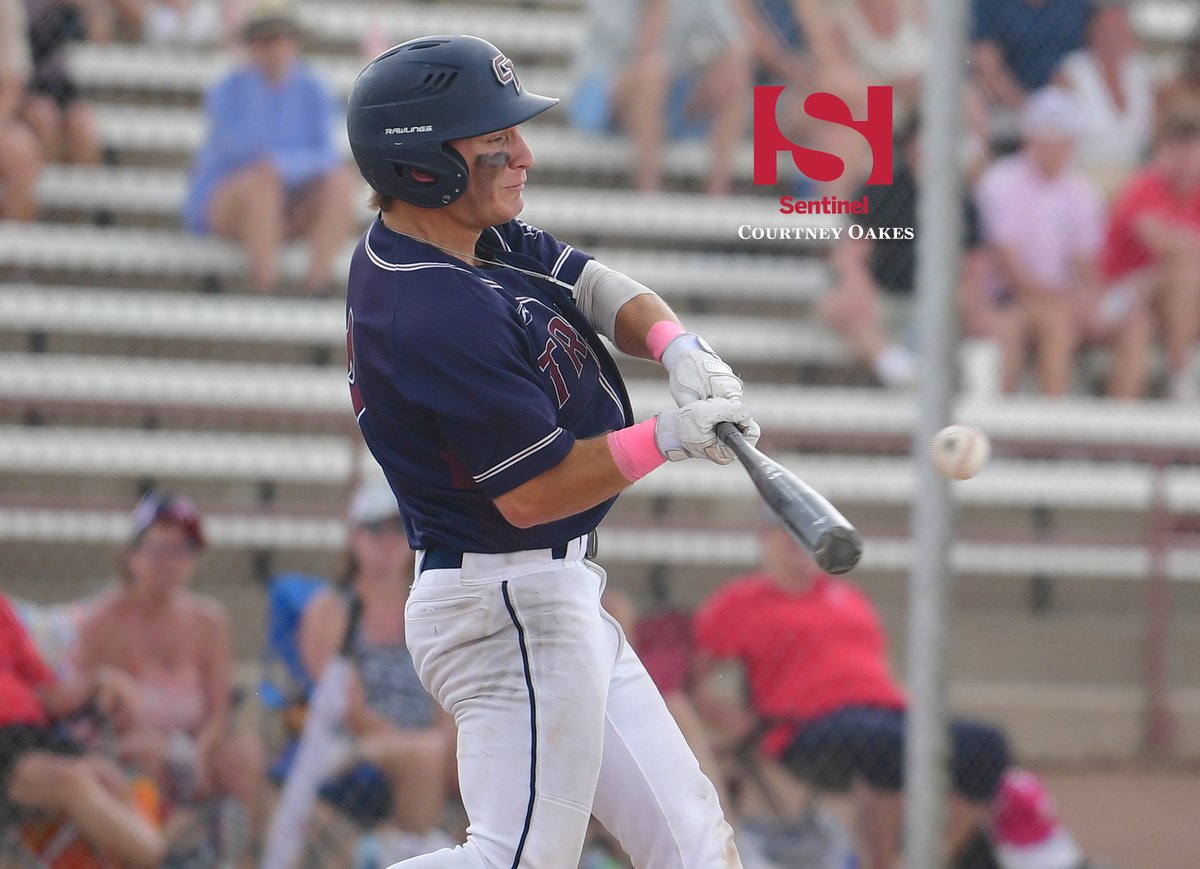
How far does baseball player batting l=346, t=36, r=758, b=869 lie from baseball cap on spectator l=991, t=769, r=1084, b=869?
2310 mm

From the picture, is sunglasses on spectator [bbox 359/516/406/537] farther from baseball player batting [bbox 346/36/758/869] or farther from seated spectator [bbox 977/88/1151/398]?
seated spectator [bbox 977/88/1151/398]

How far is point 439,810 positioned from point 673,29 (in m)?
2.86

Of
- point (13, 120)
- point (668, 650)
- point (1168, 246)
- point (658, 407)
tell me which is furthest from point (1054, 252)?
point (13, 120)

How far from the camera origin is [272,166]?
590 cm

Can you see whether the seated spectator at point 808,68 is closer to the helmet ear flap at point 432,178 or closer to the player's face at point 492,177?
the player's face at point 492,177

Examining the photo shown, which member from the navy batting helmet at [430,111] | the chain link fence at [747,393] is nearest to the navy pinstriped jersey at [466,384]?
the navy batting helmet at [430,111]

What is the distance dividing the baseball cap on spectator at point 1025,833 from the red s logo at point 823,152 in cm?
187

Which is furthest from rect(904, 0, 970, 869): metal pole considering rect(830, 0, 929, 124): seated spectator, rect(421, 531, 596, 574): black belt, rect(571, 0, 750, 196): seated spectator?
rect(421, 531, 596, 574): black belt

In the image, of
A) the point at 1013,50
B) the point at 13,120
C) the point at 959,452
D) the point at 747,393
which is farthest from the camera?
the point at 747,393

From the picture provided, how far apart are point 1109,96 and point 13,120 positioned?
13.3 feet

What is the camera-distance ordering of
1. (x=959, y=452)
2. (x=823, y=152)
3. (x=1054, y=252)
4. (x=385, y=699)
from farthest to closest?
(x=1054, y=252), (x=385, y=699), (x=823, y=152), (x=959, y=452)

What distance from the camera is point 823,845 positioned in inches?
194

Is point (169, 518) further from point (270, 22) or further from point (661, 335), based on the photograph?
point (661, 335)

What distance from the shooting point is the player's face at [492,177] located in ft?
8.85
